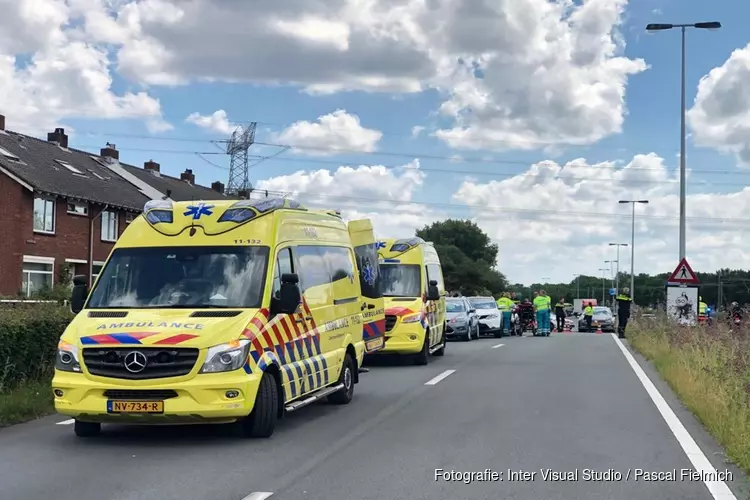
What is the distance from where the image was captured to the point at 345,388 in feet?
38.8

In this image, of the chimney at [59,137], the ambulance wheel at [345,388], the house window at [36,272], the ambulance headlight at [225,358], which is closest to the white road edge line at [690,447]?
the ambulance wheel at [345,388]

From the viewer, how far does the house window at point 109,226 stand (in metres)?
40.2

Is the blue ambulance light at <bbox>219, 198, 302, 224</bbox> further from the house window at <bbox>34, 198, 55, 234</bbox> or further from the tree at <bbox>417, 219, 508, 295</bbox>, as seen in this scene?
A: the tree at <bbox>417, 219, 508, 295</bbox>

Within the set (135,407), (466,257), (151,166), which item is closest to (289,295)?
(135,407)

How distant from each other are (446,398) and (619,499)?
19.3 feet

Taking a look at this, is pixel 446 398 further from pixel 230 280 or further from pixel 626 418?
pixel 230 280

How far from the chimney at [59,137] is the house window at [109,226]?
7828 mm

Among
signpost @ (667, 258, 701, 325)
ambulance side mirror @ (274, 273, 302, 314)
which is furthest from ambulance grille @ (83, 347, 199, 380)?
signpost @ (667, 258, 701, 325)

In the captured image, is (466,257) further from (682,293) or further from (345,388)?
(345,388)

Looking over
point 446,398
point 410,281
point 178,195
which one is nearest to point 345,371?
point 446,398

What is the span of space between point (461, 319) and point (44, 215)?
1820 cm

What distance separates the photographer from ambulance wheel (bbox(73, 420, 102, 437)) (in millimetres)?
9023

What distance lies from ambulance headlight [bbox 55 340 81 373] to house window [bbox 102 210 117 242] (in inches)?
1288

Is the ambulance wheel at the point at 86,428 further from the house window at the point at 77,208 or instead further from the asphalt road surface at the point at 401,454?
the house window at the point at 77,208
